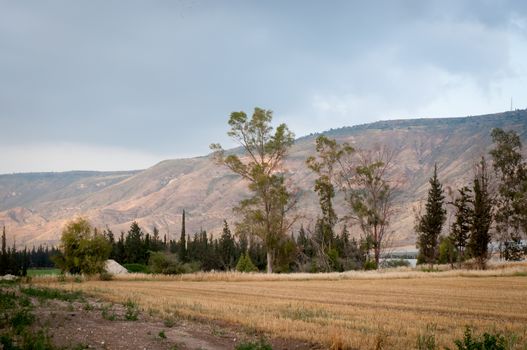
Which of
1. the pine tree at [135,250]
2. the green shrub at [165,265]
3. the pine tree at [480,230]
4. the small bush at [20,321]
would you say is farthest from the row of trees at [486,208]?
the pine tree at [135,250]

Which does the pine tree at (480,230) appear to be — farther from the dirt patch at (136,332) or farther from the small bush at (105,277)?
the dirt patch at (136,332)

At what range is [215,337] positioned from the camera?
14.5 m

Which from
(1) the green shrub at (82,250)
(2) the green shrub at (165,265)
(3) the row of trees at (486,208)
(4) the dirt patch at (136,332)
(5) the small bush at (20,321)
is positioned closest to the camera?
(4) the dirt patch at (136,332)

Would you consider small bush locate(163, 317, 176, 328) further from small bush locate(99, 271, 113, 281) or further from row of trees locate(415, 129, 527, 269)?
row of trees locate(415, 129, 527, 269)

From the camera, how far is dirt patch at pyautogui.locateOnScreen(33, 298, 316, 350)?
1279cm

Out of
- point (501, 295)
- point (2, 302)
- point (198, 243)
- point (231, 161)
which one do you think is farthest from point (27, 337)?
point (198, 243)

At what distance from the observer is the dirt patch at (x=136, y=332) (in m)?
12.8

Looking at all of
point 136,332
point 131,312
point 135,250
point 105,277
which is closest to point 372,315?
point 131,312

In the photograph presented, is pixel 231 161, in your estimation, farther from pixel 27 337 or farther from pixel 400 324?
pixel 27 337

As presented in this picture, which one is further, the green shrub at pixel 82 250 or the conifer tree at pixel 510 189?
the conifer tree at pixel 510 189

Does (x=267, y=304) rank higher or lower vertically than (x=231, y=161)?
lower

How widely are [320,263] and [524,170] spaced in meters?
33.3

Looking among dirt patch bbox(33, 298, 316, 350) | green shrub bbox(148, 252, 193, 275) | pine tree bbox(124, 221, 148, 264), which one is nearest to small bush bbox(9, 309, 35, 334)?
dirt patch bbox(33, 298, 316, 350)

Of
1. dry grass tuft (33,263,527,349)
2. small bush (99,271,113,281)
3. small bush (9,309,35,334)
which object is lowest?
small bush (99,271,113,281)
